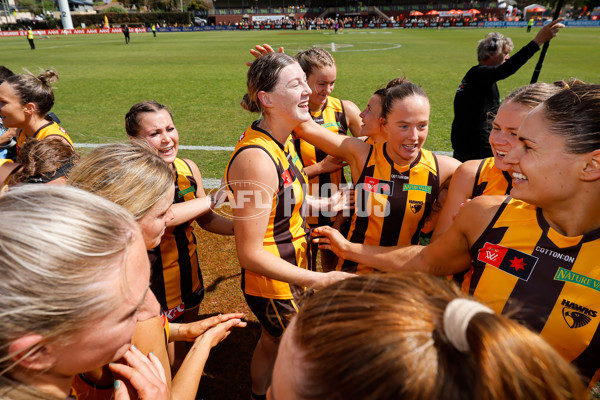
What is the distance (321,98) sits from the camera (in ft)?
14.0

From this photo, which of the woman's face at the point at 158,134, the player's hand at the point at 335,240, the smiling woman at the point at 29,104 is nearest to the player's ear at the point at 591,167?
the player's hand at the point at 335,240

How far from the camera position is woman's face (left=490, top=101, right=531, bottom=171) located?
8.26 ft

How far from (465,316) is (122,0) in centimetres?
12554

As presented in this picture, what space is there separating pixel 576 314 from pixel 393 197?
1534mm

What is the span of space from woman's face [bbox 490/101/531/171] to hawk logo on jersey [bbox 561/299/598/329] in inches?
43.2

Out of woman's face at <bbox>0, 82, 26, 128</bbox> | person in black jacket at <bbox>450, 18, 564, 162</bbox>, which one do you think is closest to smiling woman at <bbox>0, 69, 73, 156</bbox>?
woman's face at <bbox>0, 82, 26, 128</bbox>

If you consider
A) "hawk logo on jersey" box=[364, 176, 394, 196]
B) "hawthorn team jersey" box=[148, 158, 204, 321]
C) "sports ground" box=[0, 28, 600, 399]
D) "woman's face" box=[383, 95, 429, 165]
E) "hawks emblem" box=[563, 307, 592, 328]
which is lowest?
"sports ground" box=[0, 28, 600, 399]

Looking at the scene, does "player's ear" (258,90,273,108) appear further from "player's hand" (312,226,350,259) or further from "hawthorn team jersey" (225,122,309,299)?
"player's hand" (312,226,350,259)

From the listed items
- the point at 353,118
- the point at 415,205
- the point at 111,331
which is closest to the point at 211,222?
the point at 415,205

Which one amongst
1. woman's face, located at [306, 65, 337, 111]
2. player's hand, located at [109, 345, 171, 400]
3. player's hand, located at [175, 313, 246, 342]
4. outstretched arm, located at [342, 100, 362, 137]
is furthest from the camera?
outstretched arm, located at [342, 100, 362, 137]

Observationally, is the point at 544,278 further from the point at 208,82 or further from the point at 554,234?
the point at 208,82

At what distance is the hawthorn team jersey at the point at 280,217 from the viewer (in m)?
2.44

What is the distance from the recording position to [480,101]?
5.29 metres

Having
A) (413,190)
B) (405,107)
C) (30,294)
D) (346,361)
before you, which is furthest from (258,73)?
(346,361)
